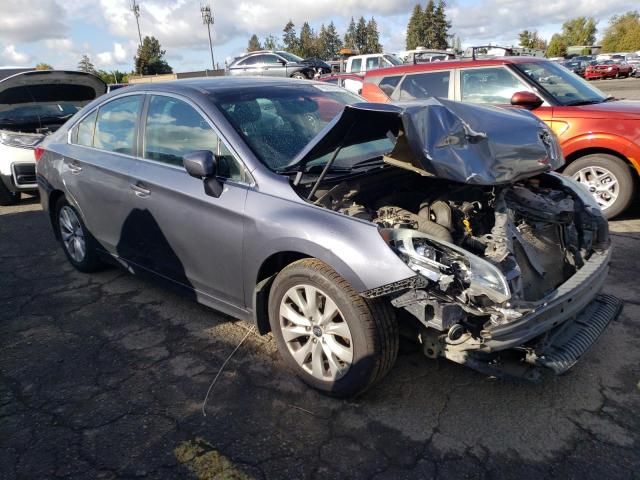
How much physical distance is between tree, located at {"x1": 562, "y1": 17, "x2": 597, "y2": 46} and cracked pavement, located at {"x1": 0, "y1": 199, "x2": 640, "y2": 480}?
4719 inches

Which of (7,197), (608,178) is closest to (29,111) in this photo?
Result: (7,197)

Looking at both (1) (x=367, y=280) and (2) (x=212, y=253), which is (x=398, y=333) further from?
(2) (x=212, y=253)

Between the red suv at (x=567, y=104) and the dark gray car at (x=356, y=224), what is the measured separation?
206 centimetres

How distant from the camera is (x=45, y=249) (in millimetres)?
5910

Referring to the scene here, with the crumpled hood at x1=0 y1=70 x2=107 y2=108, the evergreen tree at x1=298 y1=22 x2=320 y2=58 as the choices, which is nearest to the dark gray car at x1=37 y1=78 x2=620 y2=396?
the crumpled hood at x1=0 y1=70 x2=107 y2=108

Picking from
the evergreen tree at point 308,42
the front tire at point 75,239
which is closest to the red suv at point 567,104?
the front tire at point 75,239

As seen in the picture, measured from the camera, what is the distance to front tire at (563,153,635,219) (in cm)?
572

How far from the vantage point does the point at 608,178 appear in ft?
19.2

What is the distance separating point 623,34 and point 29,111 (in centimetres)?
9918

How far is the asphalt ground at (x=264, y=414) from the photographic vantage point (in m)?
2.49

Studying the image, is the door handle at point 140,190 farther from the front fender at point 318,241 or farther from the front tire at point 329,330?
the front tire at point 329,330

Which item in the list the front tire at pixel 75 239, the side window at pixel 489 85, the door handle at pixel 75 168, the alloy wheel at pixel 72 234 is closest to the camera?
the door handle at pixel 75 168

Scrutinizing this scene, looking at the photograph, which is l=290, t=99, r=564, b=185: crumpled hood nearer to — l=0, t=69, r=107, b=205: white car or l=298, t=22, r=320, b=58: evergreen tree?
l=0, t=69, r=107, b=205: white car

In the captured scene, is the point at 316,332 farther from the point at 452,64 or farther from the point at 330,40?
the point at 330,40
